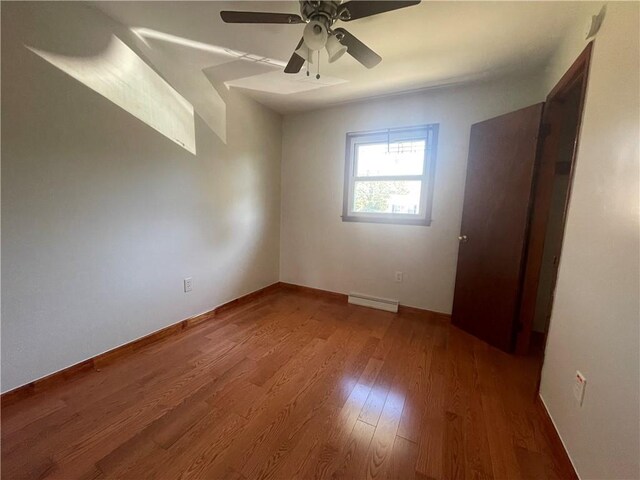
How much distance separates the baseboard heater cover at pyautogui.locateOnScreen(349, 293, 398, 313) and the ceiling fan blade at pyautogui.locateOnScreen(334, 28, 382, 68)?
2279 mm

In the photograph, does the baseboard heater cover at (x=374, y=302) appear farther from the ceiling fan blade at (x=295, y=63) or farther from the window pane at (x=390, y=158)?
the ceiling fan blade at (x=295, y=63)

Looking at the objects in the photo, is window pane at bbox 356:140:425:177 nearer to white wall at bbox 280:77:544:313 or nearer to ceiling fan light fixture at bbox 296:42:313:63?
white wall at bbox 280:77:544:313

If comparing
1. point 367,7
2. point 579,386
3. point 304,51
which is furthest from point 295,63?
point 579,386

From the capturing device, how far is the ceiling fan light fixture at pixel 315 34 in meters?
1.27

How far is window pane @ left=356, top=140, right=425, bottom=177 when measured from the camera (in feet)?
8.59

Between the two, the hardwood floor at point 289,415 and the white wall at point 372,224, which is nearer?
the hardwood floor at point 289,415

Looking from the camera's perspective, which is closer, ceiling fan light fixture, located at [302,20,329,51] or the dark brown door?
ceiling fan light fixture, located at [302,20,329,51]

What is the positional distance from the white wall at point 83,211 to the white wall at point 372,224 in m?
1.06

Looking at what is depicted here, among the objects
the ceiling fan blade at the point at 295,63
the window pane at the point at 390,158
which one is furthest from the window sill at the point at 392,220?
the ceiling fan blade at the point at 295,63

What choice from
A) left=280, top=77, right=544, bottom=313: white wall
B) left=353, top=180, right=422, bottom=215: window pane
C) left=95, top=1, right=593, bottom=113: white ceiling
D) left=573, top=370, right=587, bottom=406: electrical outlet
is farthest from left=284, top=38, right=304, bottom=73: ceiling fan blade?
left=573, top=370, right=587, bottom=406: electrical outlet

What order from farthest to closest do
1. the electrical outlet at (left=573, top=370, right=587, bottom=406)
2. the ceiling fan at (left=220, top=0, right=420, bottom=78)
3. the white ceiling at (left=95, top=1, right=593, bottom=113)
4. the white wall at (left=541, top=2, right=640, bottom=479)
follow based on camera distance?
1. the white ceiling at (left=95, top=1, right=593, bottom=113)
2. the ceiling fan at (left=220, top=0, right=420, bottom=78)
3. the electrical outlet at (left=573, top=370, right=587, bottom=406)
4. the white wall at (left=541, top=2, right=640, bottom=479)

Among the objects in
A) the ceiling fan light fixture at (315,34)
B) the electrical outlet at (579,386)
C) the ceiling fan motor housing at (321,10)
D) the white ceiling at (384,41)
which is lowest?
the electrical outlet at (579,386)

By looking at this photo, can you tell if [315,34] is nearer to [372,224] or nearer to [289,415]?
[372,224]

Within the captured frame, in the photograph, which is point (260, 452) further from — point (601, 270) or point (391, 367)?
point (601, 270)
